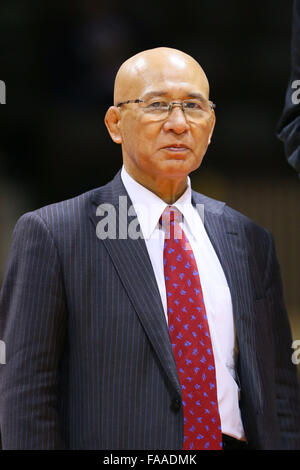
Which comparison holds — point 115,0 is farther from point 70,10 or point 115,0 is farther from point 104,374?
point 104,374

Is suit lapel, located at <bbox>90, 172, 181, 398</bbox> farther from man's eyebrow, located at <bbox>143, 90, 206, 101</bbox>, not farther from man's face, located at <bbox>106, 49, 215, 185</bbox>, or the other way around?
man's eyebrow, located at <bbox>143, 90, 206, 101</bbox>

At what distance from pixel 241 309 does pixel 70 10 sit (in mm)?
2143

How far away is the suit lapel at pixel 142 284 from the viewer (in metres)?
1.75

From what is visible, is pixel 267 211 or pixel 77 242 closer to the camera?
pixel 77 242

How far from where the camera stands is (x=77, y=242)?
72.4 inches

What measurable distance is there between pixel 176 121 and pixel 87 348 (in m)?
0.60

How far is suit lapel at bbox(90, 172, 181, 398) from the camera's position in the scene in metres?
1.75

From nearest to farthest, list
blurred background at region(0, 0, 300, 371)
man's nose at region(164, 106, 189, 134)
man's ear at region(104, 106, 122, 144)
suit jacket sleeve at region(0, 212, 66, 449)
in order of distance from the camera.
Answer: suit jacket sleeve at region(0, 212, 66, 449) < man's nose at region(164, 106, 189, 134) < man's ear at region(104, 106, 122, 144) < blurred background at region(0, 0, 300, 371)

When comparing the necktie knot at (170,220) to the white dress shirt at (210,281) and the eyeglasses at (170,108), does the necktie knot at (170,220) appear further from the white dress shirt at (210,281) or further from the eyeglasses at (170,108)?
the eyeglasses at (170,108)

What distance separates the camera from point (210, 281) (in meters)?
1.92

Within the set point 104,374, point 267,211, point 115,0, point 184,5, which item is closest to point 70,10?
point 115,0

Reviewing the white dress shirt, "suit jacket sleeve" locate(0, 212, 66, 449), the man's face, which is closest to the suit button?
the white dress shirt
